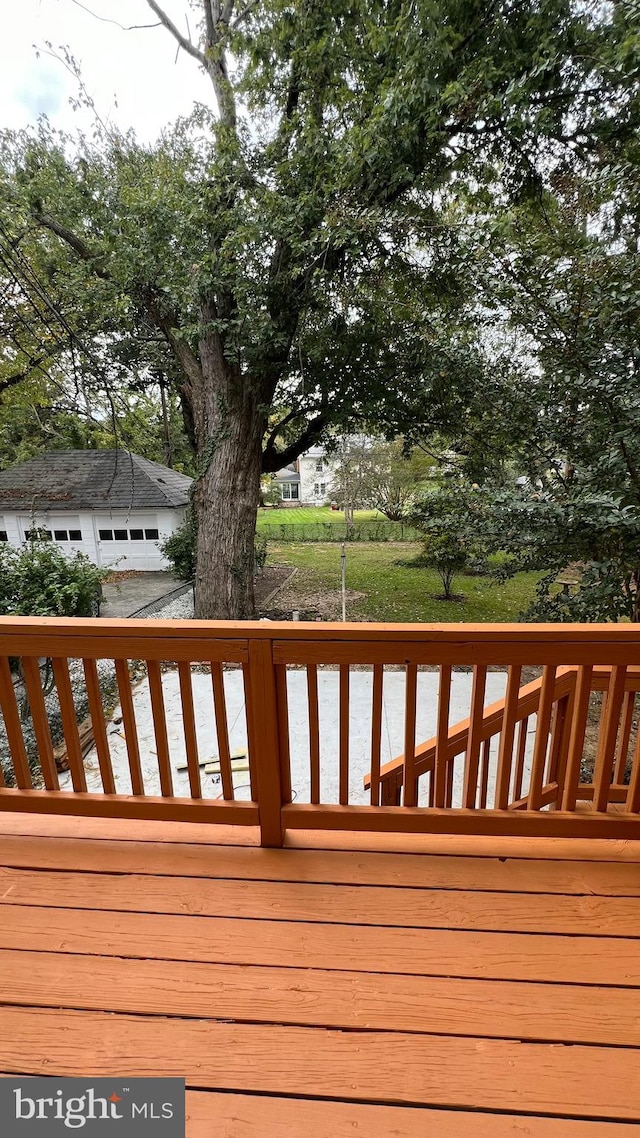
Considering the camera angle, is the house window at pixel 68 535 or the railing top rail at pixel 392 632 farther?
the house window at pixel 68 535

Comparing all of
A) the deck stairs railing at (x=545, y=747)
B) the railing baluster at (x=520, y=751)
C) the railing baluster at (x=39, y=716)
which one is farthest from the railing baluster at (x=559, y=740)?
the railing baluster at (x=39, y=716)

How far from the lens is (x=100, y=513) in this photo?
38.8 feet

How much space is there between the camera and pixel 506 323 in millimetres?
4023

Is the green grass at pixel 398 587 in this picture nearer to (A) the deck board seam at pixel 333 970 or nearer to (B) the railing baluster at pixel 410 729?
(B) the railing baluster at pixel 410 729

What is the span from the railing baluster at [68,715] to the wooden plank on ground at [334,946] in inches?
16.0

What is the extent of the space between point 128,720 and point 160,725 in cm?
11

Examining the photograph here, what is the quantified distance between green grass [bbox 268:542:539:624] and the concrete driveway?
2880mm

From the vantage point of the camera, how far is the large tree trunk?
6438mm

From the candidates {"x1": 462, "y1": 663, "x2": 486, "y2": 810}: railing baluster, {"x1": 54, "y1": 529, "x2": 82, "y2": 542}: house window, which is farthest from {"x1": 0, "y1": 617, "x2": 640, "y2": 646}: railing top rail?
{"x1": 54, "y1": 529, "x2": 82, "y2": 542}: house window

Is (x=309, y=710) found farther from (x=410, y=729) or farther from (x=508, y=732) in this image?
(x=508, y=732)

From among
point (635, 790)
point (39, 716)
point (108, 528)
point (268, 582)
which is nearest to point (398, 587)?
point (268, 582)

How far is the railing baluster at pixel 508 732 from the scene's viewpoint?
1.41m

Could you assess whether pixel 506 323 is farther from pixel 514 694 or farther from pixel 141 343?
pixel 141 343

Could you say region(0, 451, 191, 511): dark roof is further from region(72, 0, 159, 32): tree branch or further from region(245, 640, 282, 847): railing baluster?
region(245, 640, 282, 847): railing baluster
